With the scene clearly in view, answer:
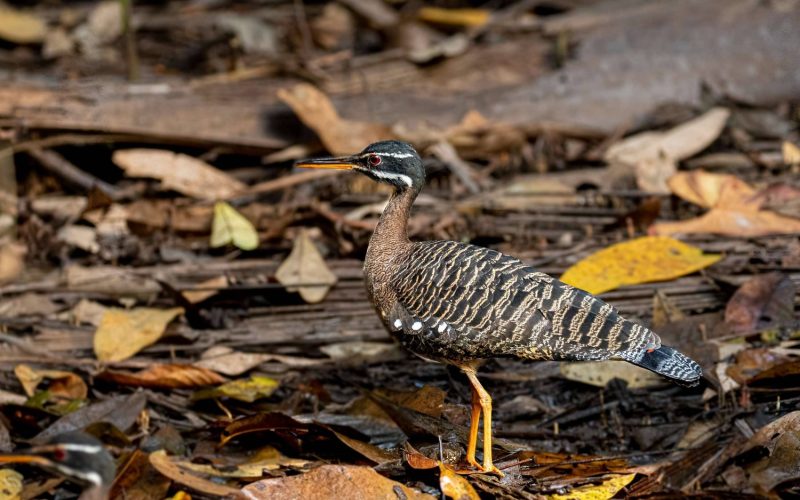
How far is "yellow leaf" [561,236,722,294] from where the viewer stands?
732cm

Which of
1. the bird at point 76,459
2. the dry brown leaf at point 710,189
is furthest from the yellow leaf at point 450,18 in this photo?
the bird at point 76,459

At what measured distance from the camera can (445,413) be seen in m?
6.49

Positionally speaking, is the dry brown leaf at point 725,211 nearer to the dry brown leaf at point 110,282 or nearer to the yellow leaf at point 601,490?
the yellow leaf at point 601,490

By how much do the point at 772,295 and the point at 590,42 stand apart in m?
4.67

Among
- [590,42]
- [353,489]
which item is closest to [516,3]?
[590,42]

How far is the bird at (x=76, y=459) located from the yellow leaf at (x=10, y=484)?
3.26ft

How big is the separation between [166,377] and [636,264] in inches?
135

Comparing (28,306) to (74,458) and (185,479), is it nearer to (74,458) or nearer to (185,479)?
(185,479)

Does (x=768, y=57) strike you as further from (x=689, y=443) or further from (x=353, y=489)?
(x=353, y=489)

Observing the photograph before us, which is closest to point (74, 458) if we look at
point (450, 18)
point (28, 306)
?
point (28, 306)

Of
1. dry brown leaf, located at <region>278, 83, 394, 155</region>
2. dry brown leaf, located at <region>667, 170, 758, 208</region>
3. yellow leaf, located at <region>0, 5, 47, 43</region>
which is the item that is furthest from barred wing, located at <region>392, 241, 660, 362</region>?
yellow leaf, located at <region>0, 5, 47, 43</region>

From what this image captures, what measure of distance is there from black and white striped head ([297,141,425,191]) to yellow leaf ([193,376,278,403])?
147 cm

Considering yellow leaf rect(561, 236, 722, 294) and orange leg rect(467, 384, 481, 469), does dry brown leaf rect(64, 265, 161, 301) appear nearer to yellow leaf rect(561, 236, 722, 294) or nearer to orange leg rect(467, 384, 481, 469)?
orange leg rect(467, 384, 481, 469)

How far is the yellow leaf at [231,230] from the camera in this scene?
831cm
